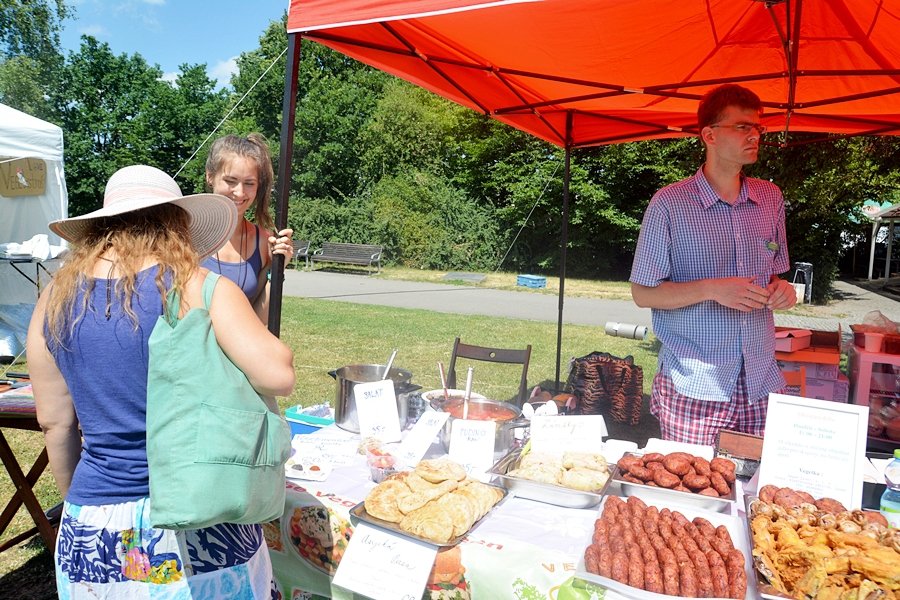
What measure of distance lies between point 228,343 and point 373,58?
1.85 meters

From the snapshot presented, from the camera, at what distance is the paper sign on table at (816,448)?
1667 millimetres

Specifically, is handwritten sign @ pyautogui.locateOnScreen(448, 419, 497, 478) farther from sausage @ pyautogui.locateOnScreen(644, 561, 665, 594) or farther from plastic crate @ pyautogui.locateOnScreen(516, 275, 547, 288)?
plastic crate @ pyautogui.locateOnScreen(516, 275, 547, 288)

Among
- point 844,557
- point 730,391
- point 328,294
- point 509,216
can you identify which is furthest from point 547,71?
point 509,216

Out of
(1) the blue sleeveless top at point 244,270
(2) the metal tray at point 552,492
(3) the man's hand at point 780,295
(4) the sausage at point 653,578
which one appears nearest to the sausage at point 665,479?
(2) the metal tray at point 552,492

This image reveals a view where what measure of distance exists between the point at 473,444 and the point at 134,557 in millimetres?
1023

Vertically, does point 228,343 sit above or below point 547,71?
below

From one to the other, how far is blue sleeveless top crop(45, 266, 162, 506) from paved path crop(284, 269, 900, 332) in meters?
9.92

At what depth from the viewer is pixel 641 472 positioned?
1806mm

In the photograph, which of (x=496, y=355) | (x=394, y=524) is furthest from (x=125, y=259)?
(x=496, y=355)

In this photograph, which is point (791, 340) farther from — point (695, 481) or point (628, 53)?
point (695, 481)

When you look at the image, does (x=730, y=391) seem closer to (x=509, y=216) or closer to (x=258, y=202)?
(x=258, y=202)

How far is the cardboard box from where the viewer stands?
4129mm

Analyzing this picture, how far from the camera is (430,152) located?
2386 cm

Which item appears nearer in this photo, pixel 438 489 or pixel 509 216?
pixel 438 489
